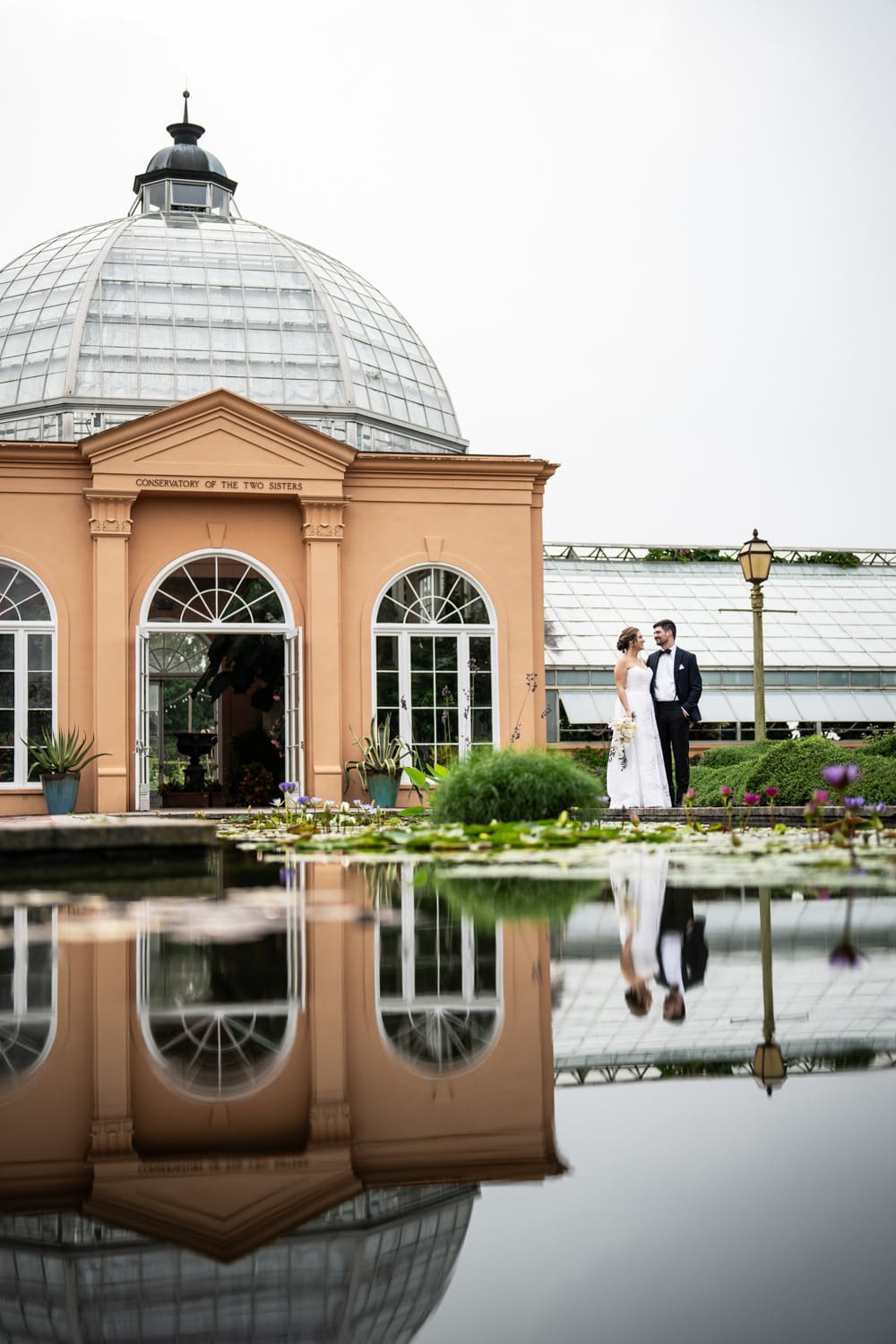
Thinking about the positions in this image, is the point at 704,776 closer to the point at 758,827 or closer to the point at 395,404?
the point at 758,827

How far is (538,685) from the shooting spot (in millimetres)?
19109

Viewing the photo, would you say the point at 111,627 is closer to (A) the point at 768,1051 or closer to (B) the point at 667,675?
(B) the point at 667,675

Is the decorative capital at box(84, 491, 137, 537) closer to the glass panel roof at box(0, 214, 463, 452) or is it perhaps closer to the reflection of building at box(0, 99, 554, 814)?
the reflection of building at box(0, 99, 554, 814)

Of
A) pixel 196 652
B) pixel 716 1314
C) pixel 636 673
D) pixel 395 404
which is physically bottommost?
pixel 716 1314

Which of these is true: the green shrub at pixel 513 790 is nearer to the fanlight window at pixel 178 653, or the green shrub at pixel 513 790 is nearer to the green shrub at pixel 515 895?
the green shrub at pixel 515 895

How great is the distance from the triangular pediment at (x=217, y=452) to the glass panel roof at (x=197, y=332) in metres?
3.06

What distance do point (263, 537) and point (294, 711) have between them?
2.46 m

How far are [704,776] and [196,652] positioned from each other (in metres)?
17.2

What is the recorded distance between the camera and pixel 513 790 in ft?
32.2

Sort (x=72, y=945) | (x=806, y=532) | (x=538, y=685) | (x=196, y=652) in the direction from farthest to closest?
(x=806, y=532) → (x=196, y=652) → (x=538, y=685) → (x=72, y=945)

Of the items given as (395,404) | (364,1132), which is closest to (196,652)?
(395,404)

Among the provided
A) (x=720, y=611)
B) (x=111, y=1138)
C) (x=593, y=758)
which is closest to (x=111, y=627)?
(x=593, y=758)

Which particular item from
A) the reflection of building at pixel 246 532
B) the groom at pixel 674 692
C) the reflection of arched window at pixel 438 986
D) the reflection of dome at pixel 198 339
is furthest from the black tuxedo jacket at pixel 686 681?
the reflection of dome at pixel 198 339

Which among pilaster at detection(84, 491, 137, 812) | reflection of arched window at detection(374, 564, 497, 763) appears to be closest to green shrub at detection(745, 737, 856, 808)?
reflection of arched window at detection(374, 564, 497, 763)
